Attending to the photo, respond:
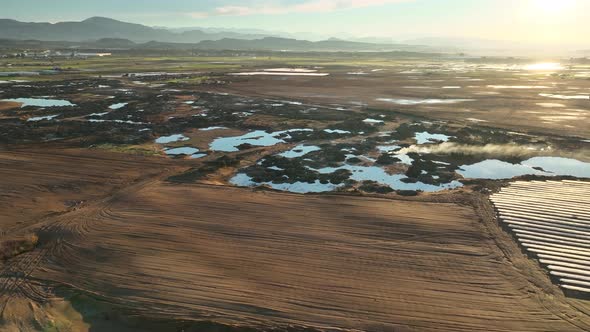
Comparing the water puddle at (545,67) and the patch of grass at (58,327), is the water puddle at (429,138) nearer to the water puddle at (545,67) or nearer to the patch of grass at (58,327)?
the patch of grass at (58,327)

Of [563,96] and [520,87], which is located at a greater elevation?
[520,87]

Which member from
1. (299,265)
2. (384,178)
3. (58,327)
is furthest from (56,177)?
(384,178)

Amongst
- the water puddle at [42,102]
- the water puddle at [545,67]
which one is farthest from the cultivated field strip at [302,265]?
the water puddle at [545,67]

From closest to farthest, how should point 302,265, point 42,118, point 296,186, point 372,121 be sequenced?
point 302,265
point 296,186
point 372,121
point 42,118

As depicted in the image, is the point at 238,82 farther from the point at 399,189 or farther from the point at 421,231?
the point at 421,231

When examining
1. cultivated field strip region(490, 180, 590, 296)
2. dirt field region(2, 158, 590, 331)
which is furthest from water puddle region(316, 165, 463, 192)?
dirt field region(2, 158, 590, 331)

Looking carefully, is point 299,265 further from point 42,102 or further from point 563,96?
point 563,96
